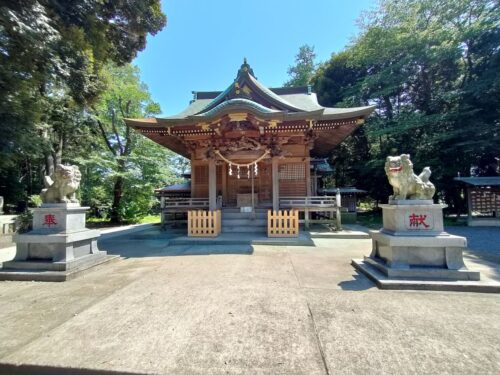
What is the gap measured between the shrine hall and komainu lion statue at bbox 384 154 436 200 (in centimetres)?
402

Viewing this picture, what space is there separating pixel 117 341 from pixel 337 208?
7.59m

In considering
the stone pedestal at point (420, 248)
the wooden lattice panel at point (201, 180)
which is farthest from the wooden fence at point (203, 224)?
the stone pedestal at point (420, 248)

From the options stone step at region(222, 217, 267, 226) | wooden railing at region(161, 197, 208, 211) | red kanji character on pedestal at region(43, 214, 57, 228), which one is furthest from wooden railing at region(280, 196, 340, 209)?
red kanji character on pedestal at region(43, 214, 57, 228)

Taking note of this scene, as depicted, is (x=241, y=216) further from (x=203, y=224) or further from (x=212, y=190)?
(x=203, y=224)

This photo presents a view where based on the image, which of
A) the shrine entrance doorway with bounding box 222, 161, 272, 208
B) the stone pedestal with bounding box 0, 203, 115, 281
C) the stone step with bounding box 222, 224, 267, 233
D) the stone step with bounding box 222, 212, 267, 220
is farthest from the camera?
the shrine entrance doorway with bounding box 222, 161, 272, 208

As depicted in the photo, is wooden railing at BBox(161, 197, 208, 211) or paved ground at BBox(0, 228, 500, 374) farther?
wooden railing at BBox(161, 197, 208, 211)

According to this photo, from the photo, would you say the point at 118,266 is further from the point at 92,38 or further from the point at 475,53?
the point at 475,53

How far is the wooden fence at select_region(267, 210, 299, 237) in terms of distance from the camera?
288 inches

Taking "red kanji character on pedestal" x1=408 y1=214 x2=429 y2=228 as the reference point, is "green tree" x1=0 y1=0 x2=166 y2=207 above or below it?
above

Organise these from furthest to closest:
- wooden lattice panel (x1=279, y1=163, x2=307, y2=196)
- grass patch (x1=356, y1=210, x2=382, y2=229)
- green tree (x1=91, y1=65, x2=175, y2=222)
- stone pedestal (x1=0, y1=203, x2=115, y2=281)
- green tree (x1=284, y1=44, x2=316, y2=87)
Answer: green tree (x1=284, y1=44, x2=316, y2=87) < green tree (x1=91, y1=65, x2=175, y2=222) < grass patch (x1=356, y1=210, x2=382, y2=229) < wooden lattice panel (x1=279, y1=163, x2=307, y2=196) < stone pedestal (x1=0, y1=203, x2=115, y2=281)

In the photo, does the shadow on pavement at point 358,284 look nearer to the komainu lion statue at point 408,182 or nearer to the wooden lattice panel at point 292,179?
the komainu lion statue at point 408,182

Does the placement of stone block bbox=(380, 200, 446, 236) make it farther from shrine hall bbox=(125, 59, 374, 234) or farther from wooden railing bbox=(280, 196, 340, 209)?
wooden railing bbox=(280, 196, 340, 209)

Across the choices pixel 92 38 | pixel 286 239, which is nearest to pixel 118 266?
pixel 286 239

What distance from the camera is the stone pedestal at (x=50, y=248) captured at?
3.97 meters
